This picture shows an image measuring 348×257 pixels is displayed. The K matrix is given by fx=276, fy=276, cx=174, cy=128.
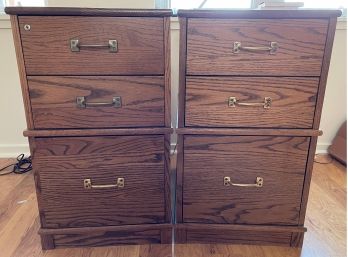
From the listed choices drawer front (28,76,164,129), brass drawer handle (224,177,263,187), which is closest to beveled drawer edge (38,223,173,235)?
brass drawer handle (224,177,263,187)

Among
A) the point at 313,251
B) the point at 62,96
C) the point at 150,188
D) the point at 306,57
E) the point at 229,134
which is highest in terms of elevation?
the point at 306,57

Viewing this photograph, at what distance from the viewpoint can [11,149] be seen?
1.65 meters

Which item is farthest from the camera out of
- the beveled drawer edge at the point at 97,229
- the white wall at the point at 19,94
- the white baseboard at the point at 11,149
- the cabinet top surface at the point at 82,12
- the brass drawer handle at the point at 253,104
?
the white baseboard at the point at 11,149

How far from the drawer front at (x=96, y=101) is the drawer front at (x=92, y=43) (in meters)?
0.03

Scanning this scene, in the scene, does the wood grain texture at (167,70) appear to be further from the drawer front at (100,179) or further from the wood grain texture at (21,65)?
the wood grain texture at (21,65)

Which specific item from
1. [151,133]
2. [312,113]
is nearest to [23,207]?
[151,133]

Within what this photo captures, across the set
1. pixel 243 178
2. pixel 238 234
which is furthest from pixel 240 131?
pixel 238 234

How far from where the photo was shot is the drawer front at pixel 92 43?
725 millimetres

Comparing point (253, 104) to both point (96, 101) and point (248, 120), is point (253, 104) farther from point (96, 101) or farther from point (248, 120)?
point (96, 101)

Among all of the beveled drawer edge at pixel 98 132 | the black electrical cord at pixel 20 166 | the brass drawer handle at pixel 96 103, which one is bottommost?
the black electrical cord at pixel 20 166

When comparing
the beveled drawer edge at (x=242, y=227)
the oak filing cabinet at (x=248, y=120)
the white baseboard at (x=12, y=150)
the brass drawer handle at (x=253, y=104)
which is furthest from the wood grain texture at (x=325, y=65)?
the white baseboard at (x=12, y=150)

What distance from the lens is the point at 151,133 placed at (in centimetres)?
83

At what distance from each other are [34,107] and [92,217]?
0.40 metres

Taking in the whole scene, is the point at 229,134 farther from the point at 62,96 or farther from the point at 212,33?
the point at 62,96
